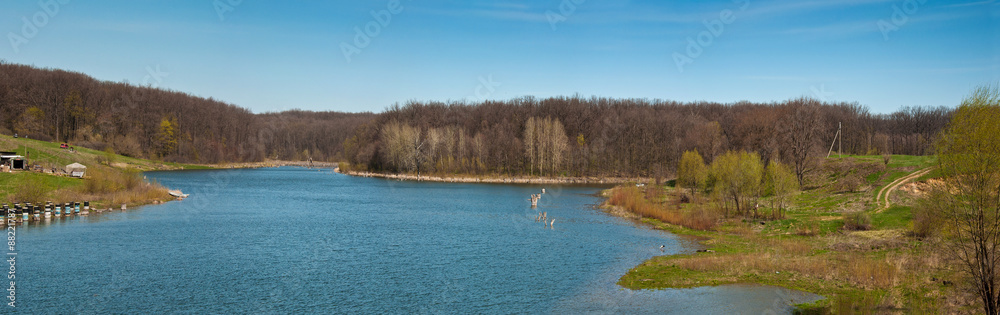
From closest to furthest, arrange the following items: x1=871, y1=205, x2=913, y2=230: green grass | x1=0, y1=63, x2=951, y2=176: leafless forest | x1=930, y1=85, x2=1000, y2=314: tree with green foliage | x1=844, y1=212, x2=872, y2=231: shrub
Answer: x1=930, y1=85, x2=1000, y2=314: tree with green foliage → x1=871, y1=205, x2=913, y2=230: green grass → x1=844, y1=212, x2=872, y2=231: shrub → x1=0, y1=63, x2=951, y2=176: leafless forest

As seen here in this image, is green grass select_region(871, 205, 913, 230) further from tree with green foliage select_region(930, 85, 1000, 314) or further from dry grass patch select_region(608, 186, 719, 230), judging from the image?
tree with green foliage select_region(930, 85, 1000, 314)

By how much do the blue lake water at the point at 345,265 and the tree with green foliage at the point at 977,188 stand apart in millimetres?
5568

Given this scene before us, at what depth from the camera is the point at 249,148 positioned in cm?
17650

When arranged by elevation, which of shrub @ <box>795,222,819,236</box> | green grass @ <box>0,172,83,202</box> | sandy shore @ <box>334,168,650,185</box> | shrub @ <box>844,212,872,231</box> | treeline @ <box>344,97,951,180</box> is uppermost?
treeline @ <box>344,97,951,180</box>

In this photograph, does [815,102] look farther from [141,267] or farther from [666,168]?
[141,267]

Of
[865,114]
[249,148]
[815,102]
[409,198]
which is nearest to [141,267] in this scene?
[409,198]

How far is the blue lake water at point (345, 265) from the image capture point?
2145cm

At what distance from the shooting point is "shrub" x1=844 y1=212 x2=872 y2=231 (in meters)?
33.4

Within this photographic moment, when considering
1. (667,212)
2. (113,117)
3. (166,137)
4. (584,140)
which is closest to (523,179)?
(584,140)

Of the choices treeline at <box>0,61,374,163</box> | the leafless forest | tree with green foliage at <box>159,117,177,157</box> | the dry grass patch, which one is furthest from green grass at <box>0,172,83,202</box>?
tree with green foliage at <box>159,117,177,157</box>

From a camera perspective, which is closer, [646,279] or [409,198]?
[646,279]

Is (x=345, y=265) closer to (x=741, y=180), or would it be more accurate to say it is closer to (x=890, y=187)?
(x=741, y=180)

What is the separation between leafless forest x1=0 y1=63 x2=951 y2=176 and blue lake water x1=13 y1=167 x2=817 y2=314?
57.5m

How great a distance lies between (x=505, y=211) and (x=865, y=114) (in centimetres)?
10617
